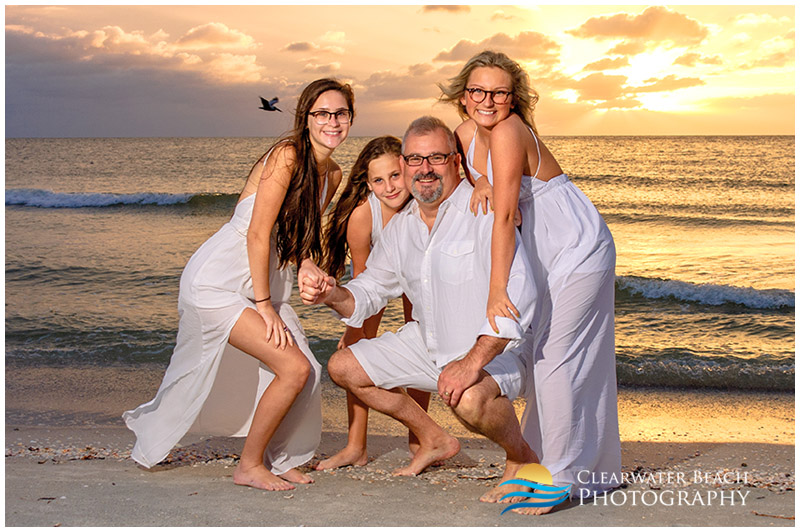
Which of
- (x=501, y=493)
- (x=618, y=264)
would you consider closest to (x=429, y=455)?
(x=501, y=493)

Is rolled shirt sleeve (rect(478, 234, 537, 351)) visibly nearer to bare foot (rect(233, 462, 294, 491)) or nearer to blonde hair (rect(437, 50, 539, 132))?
blonde hair (rect(437, 50, 539, 132))

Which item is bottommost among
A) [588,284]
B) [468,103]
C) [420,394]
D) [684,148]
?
[420,394]

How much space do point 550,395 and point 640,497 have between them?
74 cm

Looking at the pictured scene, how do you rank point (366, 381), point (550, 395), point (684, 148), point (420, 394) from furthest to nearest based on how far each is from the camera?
point (684, 148)
point (420, 394)
point (366, 381)
point (550, 395)

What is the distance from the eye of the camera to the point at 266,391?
4.02 meters

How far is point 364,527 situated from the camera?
351 cm

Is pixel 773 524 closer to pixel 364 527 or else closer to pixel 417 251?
pixel 364 527

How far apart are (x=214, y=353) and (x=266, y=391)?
371 mm

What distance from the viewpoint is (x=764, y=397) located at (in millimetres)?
6508

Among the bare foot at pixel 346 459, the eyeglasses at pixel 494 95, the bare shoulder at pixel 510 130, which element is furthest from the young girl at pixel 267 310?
the bare shoulder at pixel 510 130

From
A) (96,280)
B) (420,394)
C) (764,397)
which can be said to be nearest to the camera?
(420,394)

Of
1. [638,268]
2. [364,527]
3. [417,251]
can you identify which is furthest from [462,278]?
[638,268]

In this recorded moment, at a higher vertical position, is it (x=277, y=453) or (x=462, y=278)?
(x=462, y=278)

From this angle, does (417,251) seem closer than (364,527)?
No
